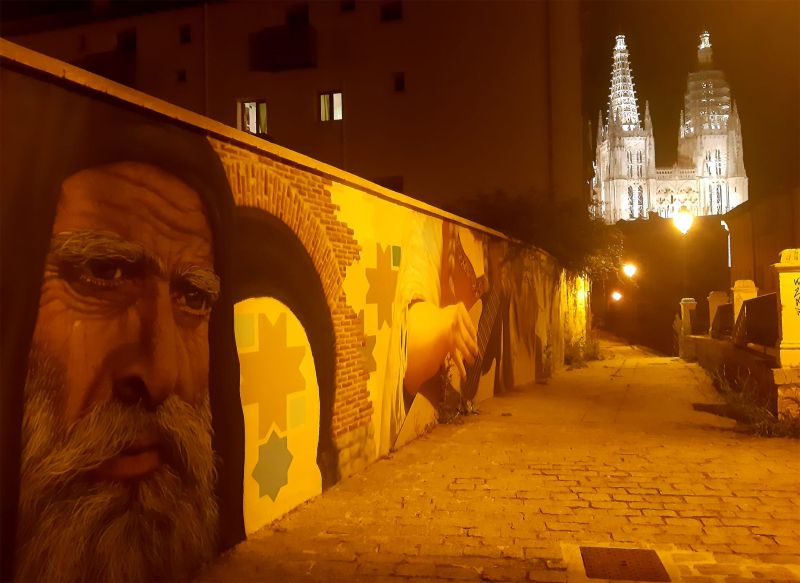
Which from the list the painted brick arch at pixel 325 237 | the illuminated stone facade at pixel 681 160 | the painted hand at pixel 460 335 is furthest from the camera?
the illuminated stone facade at pixel 681 160

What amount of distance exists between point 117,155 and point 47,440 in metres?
1.62

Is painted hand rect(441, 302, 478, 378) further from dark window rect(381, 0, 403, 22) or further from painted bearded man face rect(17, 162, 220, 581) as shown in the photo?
dark window rect(381, 0, 403, 22)

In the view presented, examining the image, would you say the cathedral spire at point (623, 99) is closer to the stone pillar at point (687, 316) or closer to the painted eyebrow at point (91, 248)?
the stone pillar at point (687, 316)

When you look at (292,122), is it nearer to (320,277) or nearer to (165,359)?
(320,277)

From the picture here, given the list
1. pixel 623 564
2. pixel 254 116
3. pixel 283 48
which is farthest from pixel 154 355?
pixel 254 116

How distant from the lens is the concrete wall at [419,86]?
2550 cm

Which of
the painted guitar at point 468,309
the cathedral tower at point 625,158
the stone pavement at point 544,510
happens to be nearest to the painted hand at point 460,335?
the painted guitar at point 468,309

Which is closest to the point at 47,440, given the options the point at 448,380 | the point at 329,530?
the point at 329,530

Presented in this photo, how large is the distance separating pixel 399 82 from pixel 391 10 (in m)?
2.68

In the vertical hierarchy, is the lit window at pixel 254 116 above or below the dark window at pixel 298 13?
below

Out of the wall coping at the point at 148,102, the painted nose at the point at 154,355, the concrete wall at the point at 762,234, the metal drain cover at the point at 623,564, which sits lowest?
the metal drain cover at the point at 623,564

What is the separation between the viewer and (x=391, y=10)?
2634 centimetres

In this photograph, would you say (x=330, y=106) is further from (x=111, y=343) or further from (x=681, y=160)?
(x=681, y=160)

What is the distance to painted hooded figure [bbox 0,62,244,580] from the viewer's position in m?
→ 3.39
